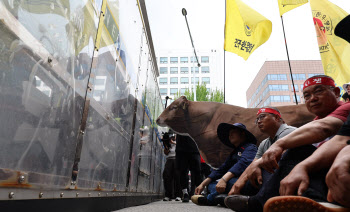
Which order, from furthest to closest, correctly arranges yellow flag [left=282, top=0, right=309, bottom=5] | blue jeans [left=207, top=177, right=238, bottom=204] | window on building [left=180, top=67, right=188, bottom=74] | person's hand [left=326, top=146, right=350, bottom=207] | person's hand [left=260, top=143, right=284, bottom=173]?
window on building [left=180, top=67, right=188, bottom=74], yellow flag [left=282, top=0, right=309, bottom=5], blue jeans [left=207, top=177, right=238, bottom=204], person's hand [left=260, top=143, right=284, bottom=173], person's hand [left=326, top=146, right=350, bottom=207]

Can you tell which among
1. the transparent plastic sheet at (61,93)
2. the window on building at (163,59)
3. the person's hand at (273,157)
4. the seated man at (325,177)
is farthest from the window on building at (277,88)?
the seated man at (325,177)

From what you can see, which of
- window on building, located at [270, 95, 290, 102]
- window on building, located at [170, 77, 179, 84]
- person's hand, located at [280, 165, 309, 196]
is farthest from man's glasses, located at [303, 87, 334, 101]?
window on building, located at [270, 95, 290, 102]

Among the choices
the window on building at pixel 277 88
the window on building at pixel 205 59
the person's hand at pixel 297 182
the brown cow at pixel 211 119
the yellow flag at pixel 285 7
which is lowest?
the person's hand at pixel 297 182

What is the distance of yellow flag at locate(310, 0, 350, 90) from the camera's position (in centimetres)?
556

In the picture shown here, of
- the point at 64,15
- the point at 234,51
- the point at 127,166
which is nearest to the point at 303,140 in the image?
the point at 64,15

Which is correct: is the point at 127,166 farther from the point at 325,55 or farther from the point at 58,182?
the point at 325,55

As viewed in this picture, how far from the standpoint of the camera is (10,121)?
3.34ft

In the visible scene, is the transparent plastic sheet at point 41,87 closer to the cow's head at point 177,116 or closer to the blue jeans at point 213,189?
the blue jeans at point 213,189

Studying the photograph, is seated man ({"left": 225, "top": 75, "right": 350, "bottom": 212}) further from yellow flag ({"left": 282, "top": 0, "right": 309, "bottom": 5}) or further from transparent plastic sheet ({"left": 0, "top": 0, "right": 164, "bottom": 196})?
yellow flag ({"left": 282, "top": 0, "right": 309, "bottom": 5})

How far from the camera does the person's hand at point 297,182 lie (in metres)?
1.08

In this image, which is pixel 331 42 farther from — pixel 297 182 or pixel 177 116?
pixel 297 182

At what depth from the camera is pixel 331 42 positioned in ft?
19.4

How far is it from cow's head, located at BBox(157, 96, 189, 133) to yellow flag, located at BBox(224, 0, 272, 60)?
2.62 metres

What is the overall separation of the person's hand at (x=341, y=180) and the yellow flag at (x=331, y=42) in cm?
556
